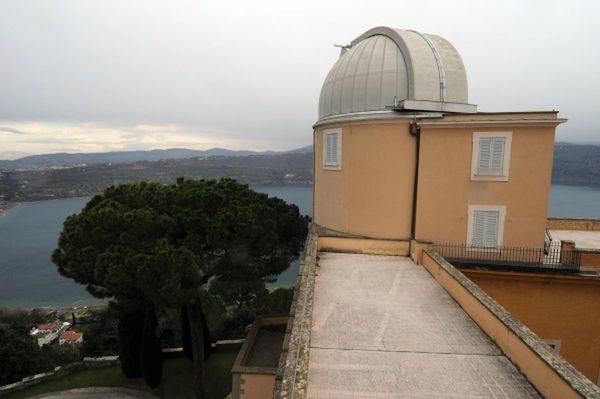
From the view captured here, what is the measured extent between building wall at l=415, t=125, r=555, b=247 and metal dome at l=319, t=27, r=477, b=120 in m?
1.20

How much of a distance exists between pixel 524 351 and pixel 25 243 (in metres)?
96.5

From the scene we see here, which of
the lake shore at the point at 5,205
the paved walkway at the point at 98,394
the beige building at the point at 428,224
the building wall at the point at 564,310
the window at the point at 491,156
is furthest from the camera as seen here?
the lake shore at the point at 5,205

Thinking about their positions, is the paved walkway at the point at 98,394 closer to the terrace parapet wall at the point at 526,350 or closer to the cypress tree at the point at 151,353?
the cypress tree at the point at 151,353

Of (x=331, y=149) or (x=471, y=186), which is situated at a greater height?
(x=331, y=149)

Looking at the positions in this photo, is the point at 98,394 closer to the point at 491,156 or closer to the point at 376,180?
the point at 376,180

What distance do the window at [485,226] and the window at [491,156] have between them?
0.97 meters

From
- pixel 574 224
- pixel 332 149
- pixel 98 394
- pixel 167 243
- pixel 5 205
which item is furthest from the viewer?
pixel 5 205

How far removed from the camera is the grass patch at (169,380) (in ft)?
48.1

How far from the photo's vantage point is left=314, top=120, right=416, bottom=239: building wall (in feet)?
36.8

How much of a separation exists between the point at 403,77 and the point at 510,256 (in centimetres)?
649

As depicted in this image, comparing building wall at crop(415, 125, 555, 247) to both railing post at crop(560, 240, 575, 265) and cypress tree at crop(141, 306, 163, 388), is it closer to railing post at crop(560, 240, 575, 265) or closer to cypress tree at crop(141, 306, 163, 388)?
railing post at crop(560, 240, 575, 265)

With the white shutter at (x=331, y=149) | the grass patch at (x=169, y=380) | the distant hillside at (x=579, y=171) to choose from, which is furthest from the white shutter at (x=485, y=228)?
the distant hillside at (x=579, y=171)

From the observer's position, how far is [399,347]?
230 inches

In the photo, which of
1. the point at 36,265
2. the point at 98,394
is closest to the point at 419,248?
the point at 98,394
